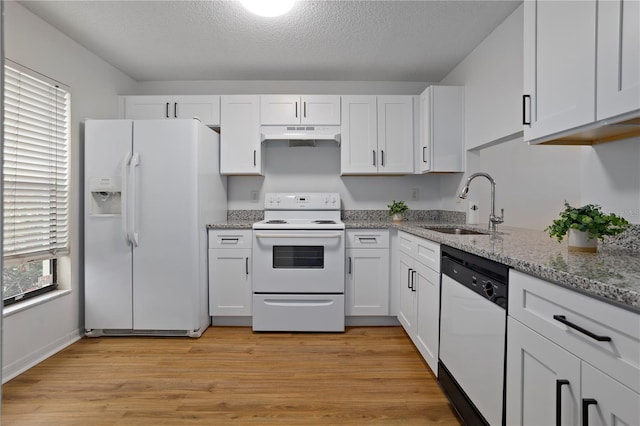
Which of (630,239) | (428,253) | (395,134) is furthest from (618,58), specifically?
(395,134)

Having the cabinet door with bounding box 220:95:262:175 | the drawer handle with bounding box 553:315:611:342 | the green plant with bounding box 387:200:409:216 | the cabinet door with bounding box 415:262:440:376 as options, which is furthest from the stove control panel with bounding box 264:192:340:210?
the drawer handle with bounding box 553:315:611:342

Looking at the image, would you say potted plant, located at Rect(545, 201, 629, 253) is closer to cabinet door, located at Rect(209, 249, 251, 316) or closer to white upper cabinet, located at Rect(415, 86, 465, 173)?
white upper cabinet, located at Rect(415, 86, 465, 173)

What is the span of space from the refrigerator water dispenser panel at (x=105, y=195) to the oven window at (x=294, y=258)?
1.31 metres

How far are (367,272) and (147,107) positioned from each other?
2.56m

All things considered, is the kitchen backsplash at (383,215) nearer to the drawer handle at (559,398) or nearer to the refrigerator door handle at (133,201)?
the refrigerator door handle at (133,201)

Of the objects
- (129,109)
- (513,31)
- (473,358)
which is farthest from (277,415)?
(129,109)

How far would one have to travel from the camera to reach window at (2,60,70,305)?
2.26 meters

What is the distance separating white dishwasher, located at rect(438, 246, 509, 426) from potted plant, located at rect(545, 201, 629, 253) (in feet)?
1.24

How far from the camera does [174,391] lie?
6.75 ft

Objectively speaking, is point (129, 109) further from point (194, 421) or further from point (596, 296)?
point (596, 296)

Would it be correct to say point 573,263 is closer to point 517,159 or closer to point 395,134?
point 517,159

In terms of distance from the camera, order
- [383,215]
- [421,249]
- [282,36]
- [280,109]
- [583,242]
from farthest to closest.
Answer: [383,215], [280,109], [282,36], [421,249], [583,242]

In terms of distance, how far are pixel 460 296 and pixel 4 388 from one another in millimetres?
2683

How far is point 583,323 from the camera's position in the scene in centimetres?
96
